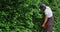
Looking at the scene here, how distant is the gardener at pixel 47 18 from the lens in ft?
32.0

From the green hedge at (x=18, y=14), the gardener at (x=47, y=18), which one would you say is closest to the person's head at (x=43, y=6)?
the gardener at (x=47, y=18)

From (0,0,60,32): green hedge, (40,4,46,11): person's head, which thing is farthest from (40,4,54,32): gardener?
(0,0,60,32): green hedge

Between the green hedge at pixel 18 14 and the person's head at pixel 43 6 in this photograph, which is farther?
the person's head at pixel 43 6

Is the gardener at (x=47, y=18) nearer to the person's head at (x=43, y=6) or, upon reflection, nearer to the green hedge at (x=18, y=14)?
the person's head at (x=43, y=6)

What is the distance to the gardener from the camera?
9742 millimetres

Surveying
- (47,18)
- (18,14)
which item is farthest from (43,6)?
(18,14)

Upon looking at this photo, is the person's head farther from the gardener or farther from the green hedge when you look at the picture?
the green hedge

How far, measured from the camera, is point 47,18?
987 cm

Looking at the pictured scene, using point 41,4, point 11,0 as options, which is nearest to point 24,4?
point 11,0

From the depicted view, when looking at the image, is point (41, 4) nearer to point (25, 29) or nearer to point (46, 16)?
point (46, 16)

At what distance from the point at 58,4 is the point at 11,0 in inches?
120

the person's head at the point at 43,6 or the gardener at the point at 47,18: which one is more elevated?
the person's head at the point at 43,6

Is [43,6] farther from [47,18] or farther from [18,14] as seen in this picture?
[18,14]

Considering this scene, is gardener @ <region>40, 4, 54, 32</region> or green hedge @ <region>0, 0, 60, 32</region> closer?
green hedge @ <region>0, 0, 60, 32</region>
